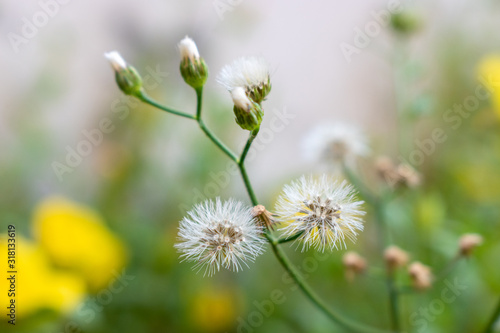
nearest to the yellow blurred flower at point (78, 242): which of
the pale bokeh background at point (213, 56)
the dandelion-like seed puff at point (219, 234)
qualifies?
the pale bokeh background at point (213, 56)

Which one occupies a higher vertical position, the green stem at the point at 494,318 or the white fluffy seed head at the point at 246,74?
the white fluffy seed head at the point at 246,74

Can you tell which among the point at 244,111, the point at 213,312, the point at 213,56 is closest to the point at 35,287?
the point at 213,312

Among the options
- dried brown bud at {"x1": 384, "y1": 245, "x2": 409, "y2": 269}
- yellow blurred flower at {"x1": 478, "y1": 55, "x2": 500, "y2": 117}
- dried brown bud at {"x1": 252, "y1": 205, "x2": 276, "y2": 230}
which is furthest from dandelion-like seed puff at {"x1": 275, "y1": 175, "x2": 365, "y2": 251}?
yellow blurred flower at {"x1": 478, "y1": 55, "x2": 500, "y2": 117}

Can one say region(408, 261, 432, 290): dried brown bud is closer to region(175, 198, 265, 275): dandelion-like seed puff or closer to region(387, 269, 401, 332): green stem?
region(387, 269, 401, 332): green stem

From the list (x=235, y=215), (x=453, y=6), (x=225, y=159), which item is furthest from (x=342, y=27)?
(x=235, y=215)

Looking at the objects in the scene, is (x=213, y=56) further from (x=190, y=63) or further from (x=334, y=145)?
(x=190, y=63)

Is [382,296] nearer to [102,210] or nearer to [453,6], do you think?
[102,210]

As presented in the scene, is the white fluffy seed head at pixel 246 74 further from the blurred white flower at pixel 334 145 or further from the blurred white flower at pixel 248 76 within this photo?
the blurred white flower at pixel 334 145
